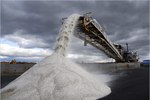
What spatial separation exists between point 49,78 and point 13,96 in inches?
68.8

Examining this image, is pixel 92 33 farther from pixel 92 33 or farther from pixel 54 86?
pixel 54 86

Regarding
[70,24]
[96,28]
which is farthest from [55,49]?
[96,28]

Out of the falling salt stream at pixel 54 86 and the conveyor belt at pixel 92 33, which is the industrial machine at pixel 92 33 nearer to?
the conveyor belt at pixel 92 33

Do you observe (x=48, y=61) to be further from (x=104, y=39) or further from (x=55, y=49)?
(x=104, y=39)

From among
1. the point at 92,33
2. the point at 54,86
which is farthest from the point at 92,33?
the point at 54,86

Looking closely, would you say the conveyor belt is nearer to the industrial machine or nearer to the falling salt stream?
the industrial machine

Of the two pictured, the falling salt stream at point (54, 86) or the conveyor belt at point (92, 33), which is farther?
the conveyor belt at point (92, 33)

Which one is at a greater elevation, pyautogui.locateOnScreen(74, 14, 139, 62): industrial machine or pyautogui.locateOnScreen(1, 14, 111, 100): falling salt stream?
pyautogui.locateOnScreen(74, 14, 139, 62): industrial machine

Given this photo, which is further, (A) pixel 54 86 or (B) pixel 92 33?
(B) pixel 92 33

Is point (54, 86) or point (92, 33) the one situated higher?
point (92, 33)

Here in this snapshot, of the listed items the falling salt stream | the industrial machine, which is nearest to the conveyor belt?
the industrial machine

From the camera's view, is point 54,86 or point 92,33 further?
point 92,33

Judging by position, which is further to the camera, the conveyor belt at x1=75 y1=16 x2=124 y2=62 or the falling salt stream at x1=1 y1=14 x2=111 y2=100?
the conveyor belt at x1=75 y1=16 x2=124 y2=62

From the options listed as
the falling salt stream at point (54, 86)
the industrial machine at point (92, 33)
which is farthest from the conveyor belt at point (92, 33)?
the falling salt stream at point (54, 86)
